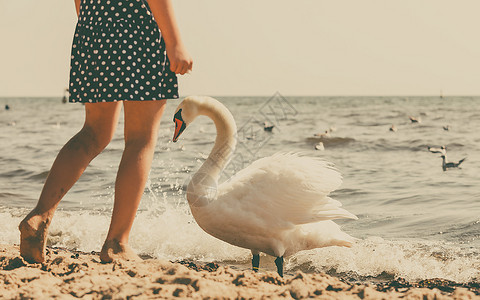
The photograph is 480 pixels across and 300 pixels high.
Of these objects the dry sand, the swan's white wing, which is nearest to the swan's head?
the swan's white wing

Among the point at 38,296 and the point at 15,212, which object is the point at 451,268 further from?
the point at 15,212

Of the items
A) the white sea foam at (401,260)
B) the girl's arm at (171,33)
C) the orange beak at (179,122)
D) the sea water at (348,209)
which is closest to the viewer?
the girl's arm at (171,33)

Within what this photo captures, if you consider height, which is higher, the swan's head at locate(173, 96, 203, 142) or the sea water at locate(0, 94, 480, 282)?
the swan's head at locate(173, 96, 203, 142)

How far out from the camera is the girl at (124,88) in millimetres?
3021

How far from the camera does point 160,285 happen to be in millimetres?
2537

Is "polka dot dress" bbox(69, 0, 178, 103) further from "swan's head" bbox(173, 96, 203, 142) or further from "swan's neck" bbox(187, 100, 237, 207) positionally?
"swan's head" bbox(173, 96, 203, 142)

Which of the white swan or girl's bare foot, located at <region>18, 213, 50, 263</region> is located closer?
girl's bare foot, located at <region>18, 213, 50, 263</region>

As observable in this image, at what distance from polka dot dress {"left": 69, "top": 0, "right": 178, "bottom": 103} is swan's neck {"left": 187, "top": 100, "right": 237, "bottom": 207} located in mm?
1225

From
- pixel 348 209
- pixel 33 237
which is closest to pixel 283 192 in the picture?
pixel 33 237

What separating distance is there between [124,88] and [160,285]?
1.05 metres

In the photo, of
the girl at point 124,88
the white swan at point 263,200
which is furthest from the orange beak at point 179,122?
the girl at point 124,88

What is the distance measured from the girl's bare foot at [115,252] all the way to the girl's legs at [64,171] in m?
0.32

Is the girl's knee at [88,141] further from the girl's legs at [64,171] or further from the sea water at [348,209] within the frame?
the sea water at [348,209]

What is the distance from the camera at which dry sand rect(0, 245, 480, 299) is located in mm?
2492
